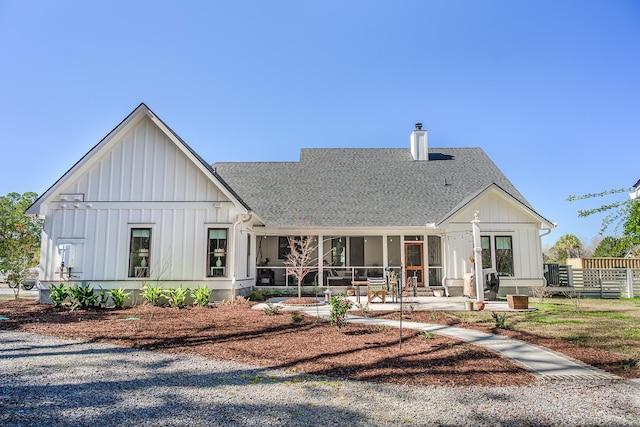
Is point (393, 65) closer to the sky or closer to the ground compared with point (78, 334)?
closer to the sky

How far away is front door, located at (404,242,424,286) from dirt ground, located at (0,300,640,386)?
6914 millimetres

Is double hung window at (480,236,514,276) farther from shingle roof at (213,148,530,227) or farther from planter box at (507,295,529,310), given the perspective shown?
planter box at (507,295,529,310)

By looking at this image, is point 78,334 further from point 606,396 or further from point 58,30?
point 58,30

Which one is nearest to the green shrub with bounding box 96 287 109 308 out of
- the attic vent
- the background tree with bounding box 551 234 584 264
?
the attic vent

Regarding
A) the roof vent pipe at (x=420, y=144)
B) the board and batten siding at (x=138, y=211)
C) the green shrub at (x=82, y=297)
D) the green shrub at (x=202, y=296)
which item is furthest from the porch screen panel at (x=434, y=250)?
the green shrub at (x=82, y=297)

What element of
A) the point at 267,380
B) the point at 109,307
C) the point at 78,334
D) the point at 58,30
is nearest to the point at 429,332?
the point at 267,380

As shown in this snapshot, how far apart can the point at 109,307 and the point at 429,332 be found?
32.7 feet

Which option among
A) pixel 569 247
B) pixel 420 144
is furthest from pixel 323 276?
pixel 569 247

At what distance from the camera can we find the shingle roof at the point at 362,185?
1764 centimetres

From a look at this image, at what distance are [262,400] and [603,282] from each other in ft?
60.6

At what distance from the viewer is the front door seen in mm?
17281

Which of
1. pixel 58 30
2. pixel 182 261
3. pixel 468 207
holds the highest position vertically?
pixel 58 30

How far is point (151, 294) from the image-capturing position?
1215 cm

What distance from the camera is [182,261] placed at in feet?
43.4
